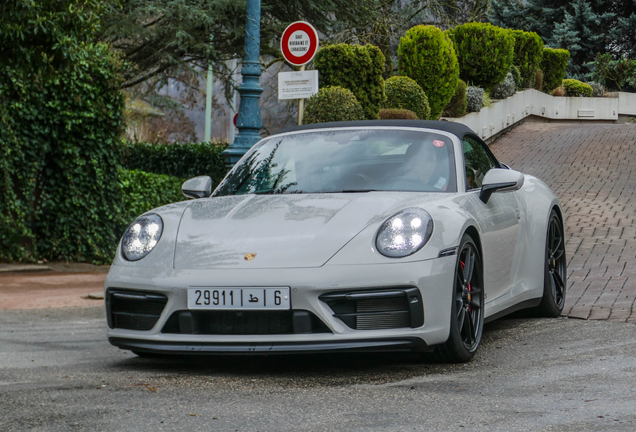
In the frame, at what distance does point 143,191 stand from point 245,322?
8.81 meters

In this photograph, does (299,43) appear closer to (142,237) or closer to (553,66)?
(142,237)

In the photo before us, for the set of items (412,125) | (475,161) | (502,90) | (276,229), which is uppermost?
(412,125)

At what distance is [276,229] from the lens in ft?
15.6

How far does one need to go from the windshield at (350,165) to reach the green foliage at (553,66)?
31656mm

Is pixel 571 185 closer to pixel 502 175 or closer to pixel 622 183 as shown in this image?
pixel 622 183

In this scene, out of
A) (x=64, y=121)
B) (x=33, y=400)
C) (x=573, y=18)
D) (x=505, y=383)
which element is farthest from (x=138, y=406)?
(x=573, y=18)

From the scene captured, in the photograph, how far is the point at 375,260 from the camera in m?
4.48

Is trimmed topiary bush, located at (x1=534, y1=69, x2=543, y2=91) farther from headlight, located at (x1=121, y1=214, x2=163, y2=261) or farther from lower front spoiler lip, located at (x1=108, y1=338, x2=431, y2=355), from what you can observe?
lower front spoiler lip, located at (x1=108, y1=338, x2=431, y2=355)

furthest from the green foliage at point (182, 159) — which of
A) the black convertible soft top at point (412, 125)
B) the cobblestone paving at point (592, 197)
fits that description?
the black convertible soft top at point (412, 125)

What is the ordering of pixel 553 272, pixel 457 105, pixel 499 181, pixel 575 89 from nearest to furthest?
pixel 499 181 → pixel 553 272 → pixel 457 105 → pixel 575 89

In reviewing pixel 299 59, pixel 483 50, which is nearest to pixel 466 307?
pixel 299 59

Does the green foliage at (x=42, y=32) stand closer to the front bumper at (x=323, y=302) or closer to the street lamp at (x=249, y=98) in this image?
the street lamp at (x=249, y=98)

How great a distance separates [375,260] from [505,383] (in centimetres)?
86

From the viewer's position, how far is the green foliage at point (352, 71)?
59.4ft
